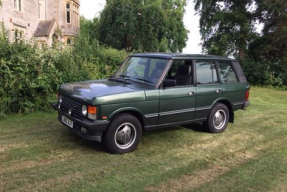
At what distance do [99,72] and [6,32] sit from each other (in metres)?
3.34

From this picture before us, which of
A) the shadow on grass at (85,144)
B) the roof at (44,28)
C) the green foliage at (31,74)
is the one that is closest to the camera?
the shadow on grass at (85,144)

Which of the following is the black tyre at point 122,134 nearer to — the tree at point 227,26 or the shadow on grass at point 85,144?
the shadow on grass at point 85,144

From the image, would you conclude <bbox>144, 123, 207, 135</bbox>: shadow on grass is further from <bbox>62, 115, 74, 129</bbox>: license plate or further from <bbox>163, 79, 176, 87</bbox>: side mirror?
<bbox>62, 115, 74, 129</bbox>: license plate

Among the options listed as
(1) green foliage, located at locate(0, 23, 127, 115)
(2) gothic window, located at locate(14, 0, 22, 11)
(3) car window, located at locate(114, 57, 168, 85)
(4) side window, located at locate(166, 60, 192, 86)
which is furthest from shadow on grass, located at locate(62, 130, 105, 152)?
(2) gothic window, located at locate(14, 0, 22, 11)

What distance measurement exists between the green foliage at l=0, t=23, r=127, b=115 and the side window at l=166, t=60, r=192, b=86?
4012 millimetres

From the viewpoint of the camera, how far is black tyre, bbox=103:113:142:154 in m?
4.76

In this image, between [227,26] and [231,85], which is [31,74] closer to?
[231,85]

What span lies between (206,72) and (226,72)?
29.8 inches

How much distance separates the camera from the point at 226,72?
665cm

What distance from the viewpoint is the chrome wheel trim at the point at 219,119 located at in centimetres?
648

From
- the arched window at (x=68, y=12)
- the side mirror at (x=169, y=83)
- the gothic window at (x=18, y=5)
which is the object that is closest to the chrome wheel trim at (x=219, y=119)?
the side mirror at (x=169, y=83)

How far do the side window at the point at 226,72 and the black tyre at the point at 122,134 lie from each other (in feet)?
8.75

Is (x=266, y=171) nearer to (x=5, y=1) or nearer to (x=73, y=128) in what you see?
(x=73, y=128)

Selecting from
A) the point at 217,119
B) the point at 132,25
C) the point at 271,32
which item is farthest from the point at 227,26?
the point at 217,119
